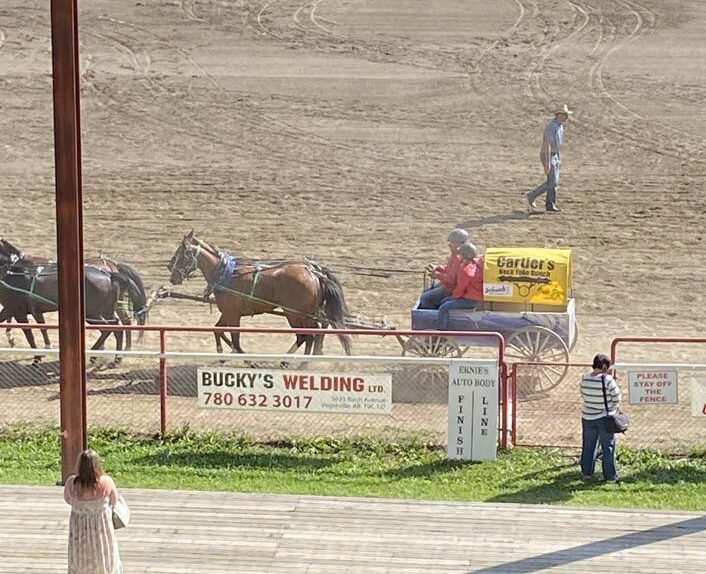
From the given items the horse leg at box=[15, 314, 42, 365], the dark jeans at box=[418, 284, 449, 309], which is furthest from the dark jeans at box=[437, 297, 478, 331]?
the horse leg at box=[15, 314, 42, 365]

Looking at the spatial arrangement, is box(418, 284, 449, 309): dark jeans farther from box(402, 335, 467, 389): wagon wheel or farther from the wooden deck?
the wooden deck

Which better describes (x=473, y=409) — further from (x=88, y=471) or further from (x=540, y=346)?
(x=88, y=471)

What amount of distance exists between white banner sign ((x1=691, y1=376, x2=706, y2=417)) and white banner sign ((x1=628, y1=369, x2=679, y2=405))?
0.21 meters

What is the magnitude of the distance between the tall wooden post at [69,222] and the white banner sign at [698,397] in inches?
229

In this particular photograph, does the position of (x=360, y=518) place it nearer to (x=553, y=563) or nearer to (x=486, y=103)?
(x=553, y=563)

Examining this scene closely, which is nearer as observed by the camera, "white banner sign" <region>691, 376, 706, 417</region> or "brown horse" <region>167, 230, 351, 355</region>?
"white banner sign" <region>691, 376, 706, 417</region>

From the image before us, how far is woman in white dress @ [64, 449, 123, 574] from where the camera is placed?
9938 mm

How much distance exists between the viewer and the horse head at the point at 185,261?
61.4 feet

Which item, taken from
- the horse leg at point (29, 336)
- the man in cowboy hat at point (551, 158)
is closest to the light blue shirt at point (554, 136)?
the man in cowboy hat at point (551, 158)

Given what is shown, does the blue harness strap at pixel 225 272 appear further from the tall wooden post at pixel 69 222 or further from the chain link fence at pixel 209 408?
the tall wooden post at pixel 69 222

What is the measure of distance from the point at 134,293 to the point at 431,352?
428 centimetres

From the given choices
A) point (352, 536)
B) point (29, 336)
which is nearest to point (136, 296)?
point (29, 336)

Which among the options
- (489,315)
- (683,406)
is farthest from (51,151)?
(683,406)

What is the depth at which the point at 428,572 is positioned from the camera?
1142cm
